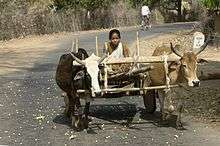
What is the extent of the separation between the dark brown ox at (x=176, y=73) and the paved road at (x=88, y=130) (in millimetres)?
345

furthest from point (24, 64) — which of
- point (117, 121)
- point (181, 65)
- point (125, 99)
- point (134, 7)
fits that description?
point (134, 7)

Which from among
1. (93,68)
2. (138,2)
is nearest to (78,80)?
(93,68)

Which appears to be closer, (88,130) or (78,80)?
(78,80)

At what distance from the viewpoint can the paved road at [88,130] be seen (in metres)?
8.86

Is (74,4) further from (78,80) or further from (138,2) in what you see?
(78,80)

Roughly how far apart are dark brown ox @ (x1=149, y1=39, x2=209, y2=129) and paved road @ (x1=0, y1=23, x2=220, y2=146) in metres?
0.34

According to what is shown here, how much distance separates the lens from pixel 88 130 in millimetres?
9570

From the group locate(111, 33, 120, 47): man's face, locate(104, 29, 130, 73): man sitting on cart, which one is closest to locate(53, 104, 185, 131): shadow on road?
locate(104, 29, 130, 73): man sitting on cart

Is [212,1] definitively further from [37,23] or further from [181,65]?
[37,23]

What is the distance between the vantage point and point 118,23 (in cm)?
4094

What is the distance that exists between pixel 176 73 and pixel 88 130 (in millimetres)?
1877

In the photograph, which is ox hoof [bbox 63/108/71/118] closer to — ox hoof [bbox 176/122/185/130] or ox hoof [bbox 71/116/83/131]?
ox hoof [bbox 71/116/83/131]

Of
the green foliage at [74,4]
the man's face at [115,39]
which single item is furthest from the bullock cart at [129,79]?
the green foliage at [74,4]

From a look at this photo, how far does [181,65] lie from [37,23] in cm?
2640
